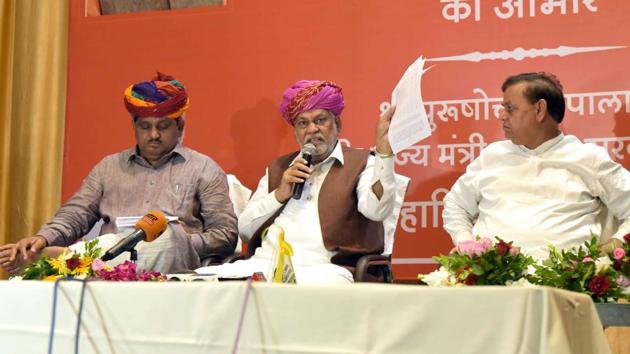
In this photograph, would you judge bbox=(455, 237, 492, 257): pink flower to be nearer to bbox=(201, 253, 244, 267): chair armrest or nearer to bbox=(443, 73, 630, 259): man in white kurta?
bbox=(443, 73, 630, 259): man in white kurta

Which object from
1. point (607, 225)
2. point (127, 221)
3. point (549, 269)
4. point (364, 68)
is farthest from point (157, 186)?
point (607, 225)

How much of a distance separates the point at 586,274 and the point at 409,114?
865 millimetres

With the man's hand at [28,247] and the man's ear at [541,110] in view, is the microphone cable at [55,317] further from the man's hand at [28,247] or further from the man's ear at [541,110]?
the man's ear at [541,110]

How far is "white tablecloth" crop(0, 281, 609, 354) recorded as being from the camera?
1.30 meters

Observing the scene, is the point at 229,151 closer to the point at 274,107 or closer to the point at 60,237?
the point at 274,107

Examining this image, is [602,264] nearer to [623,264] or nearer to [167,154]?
[623,264]

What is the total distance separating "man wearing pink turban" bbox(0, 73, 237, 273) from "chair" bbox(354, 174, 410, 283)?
720 mm

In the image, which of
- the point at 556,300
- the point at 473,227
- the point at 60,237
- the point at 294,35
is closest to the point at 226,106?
the point at 294,35

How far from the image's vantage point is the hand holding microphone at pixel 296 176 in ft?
11.5

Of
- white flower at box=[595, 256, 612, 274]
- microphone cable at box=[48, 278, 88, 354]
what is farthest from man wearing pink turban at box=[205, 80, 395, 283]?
microphone cable at box=[48, 278, 88, 354]

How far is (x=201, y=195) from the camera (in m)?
4.00

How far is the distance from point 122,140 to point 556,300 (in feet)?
12.5

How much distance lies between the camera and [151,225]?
271 cm

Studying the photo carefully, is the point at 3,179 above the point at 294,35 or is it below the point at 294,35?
below
